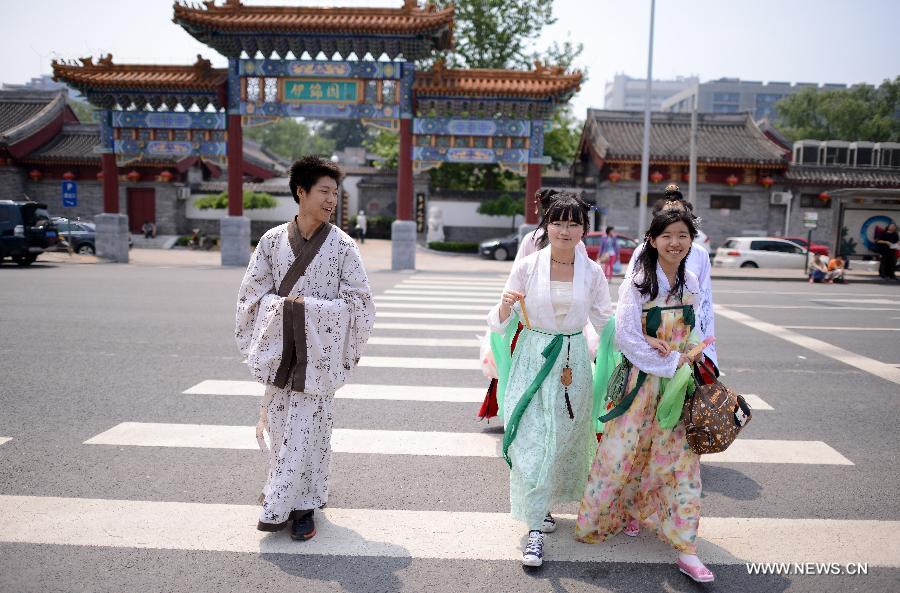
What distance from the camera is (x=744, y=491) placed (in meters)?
4.08

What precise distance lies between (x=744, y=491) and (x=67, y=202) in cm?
2199

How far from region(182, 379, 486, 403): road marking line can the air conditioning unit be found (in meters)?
25.7

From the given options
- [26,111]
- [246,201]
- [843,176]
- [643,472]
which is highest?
[26,111]

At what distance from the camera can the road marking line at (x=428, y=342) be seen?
8.29 m

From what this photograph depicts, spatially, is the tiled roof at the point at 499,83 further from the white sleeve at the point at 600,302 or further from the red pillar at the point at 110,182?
the white sleeve at the point at 600,302

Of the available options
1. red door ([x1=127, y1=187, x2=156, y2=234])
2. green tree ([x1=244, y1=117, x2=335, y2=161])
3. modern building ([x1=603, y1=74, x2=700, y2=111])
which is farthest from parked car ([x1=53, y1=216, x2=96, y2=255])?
modern building ([x1=603, y1=74, x2=700, y2=111])

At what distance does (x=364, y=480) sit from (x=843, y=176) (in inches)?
1236

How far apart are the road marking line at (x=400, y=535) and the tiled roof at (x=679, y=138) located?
82.3ft

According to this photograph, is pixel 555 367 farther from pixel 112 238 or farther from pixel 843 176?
pixel 843 176

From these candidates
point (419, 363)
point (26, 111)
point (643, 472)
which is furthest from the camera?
point (26, 111)

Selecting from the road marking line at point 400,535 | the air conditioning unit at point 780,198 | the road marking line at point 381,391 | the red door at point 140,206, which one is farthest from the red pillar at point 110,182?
the air conditioning unit at point 780,198

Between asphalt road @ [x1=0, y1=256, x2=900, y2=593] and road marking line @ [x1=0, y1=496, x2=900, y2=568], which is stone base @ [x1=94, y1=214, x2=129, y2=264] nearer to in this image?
asphalt road @ [x1=0, y1=256, x2=900, y2=593]

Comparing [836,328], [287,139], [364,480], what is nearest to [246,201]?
[836,328]

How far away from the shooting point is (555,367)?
340 centimetres
